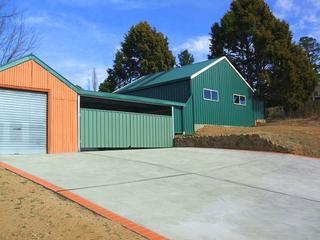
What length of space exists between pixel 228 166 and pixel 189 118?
38.7 ft

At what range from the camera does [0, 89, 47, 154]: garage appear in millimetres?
16781

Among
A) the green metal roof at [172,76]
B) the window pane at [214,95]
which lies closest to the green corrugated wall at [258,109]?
the window pane at [214,95]

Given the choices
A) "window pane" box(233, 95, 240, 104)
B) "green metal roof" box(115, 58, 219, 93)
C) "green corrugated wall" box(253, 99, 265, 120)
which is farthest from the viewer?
"green corrugated wall" box(253, 99, 265, 120)

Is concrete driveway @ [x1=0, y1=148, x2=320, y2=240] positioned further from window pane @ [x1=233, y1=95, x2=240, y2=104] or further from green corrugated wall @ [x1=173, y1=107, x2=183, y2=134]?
window pane @ [x1=233, y1=95, x2=240, y2=104]

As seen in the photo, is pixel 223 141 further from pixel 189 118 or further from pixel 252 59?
pixel 252 59

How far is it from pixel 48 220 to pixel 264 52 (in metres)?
33.9

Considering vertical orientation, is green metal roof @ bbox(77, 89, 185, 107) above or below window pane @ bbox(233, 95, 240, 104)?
below

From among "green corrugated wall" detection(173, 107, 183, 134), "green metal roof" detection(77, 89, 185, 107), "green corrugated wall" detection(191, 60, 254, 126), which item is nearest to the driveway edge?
"green metal roof" detection(77, 89, 185, 107)

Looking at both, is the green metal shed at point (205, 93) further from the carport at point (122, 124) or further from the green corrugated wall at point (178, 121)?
the carport at point (122, 124)

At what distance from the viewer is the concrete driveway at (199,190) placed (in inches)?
317

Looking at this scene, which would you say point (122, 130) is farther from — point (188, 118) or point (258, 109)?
point (258, 109)

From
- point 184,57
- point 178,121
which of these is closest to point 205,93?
point 178,121

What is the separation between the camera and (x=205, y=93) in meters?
29.5

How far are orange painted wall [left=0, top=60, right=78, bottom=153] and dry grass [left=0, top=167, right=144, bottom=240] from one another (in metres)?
8.93
